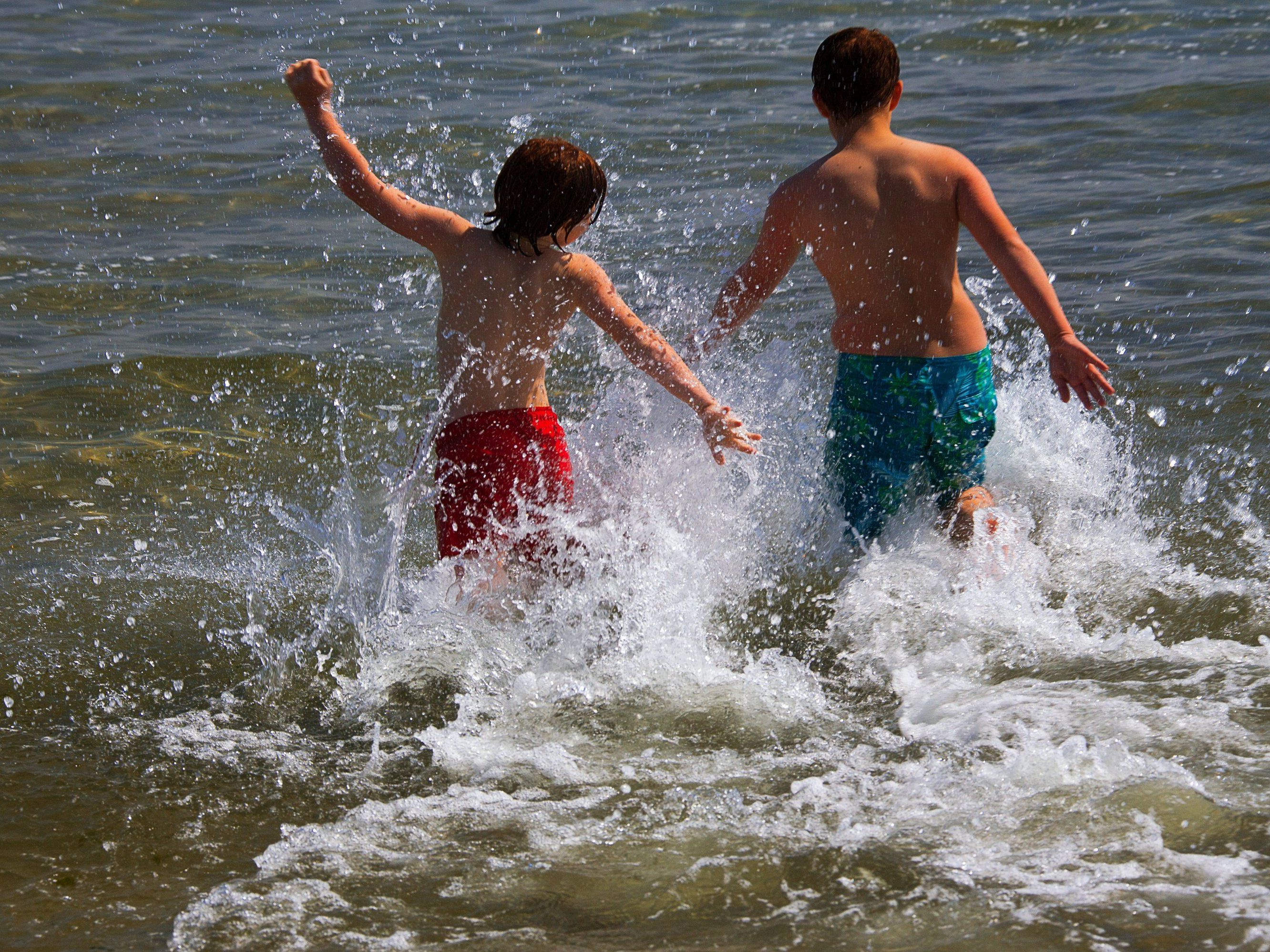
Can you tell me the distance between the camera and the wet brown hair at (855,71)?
387cm

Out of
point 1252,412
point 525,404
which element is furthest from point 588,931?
point 1252,412

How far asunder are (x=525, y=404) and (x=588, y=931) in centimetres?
168

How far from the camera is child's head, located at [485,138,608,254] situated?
12.2ft

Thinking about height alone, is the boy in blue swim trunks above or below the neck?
below

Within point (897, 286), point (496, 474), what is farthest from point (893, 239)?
point (496, 474)

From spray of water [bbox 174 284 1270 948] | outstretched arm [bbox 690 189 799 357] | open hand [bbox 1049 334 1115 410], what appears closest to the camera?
spray of water [bbox 174 284 1270 948]

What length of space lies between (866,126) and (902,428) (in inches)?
36.1

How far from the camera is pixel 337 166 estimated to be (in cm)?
389

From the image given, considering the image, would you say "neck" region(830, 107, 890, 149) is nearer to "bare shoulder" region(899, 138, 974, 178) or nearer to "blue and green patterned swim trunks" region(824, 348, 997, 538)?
"bare shoulder" region(899, 138, 974, 178)

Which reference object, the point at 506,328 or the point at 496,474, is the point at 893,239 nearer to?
the point at 506,328

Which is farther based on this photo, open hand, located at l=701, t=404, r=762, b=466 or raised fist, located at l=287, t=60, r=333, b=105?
raised fist, located at l=287, t=60, r=333, b=105

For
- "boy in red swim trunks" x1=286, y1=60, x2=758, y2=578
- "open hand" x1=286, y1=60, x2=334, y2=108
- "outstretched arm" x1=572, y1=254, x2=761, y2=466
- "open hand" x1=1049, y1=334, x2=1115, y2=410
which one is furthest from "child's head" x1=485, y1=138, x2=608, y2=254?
"open hand" x1=1049, y1=334, x2=1115, y2=410

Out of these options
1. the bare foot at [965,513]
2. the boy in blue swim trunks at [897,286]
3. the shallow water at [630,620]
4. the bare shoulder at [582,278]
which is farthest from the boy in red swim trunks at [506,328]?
the bare foot at [965,513]

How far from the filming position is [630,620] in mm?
4086
